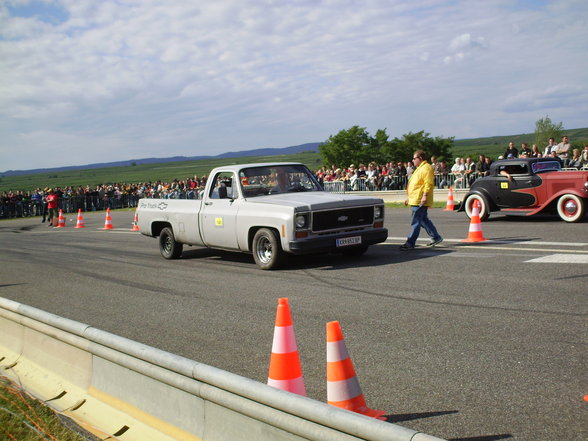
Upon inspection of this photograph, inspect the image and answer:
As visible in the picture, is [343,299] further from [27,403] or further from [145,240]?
[145,240]

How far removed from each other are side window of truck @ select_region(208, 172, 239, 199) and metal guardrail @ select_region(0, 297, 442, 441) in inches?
228

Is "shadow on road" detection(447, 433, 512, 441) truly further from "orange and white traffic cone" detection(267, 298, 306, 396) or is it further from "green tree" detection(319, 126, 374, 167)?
"green tree" detection(319, 126, 374, 167)

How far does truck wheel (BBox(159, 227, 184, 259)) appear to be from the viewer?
42.9 ft

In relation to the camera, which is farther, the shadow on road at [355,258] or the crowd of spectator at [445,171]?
the crowd of spectator at [445,171]

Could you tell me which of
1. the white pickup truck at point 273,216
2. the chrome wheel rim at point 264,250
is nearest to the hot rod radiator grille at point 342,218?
the white pickup truck at point 273,216

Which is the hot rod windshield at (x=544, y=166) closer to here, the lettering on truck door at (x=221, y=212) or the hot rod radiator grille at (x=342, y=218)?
the hot rod radiator grille at (x=342, y=218)

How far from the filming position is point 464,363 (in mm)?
5199

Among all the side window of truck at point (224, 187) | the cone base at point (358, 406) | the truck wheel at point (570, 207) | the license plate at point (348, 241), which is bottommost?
the cone base at point (358, 406)

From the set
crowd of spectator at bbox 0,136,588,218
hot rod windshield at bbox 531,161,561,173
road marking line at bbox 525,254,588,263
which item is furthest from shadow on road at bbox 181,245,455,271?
hot rod windshield at bbox 531,161,561,173

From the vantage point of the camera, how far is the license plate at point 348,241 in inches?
414

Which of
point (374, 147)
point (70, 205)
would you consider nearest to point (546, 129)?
point (374, 147)

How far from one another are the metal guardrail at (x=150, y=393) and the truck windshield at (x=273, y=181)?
595cm

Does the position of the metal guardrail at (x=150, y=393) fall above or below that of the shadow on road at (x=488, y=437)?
above

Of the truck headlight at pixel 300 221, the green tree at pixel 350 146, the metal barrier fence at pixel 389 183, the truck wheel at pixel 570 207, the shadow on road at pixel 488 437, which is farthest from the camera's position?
the green tree at pixel 350 146
